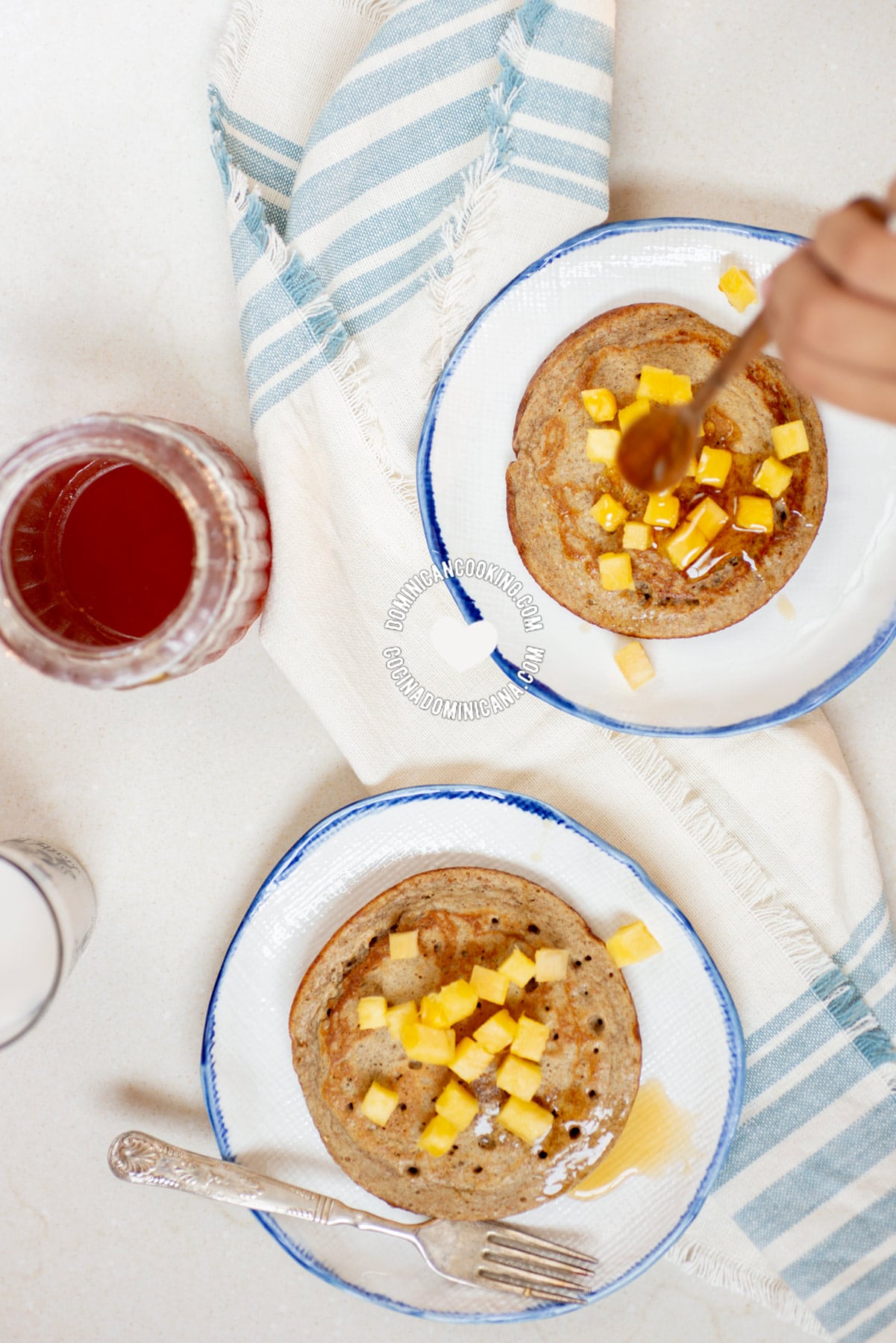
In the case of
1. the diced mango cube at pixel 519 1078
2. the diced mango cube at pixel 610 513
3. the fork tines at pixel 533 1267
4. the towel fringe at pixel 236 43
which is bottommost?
the fork tines at pixel 533 1267

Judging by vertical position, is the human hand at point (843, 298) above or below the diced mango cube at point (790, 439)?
above

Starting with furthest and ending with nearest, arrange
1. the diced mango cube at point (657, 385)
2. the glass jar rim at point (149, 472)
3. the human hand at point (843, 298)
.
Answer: the diced mango cube at point (657, 385) → the glass jar rim at point (149, 472) → the human hand at point (843, 298)

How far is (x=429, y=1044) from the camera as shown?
1.29 metres

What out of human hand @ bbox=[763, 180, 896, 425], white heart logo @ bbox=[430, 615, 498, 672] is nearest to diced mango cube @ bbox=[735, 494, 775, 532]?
white heart logo @ bbox=[430, 615, 498, 672]

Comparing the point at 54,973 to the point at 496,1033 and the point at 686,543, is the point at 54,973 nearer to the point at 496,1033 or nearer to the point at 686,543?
the point at 496,1033

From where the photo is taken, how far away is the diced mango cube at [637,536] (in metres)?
1.29

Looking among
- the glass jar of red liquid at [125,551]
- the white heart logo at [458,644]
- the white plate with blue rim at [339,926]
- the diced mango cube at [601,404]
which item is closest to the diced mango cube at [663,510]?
the diced mango cube at [601,404]

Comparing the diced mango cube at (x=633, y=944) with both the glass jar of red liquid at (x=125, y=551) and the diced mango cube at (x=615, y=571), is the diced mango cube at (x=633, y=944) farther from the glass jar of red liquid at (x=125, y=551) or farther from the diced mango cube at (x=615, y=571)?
the glass jar of red liquid at (x=125, y=551)

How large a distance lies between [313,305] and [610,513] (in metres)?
0.51

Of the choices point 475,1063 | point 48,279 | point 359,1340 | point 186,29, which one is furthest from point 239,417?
point 359,1340

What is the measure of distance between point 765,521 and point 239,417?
0.77 meters

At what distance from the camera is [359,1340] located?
4.86 ft

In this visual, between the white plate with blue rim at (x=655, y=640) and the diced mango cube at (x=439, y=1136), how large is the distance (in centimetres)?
59

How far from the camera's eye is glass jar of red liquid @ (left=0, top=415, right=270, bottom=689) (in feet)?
3.67
